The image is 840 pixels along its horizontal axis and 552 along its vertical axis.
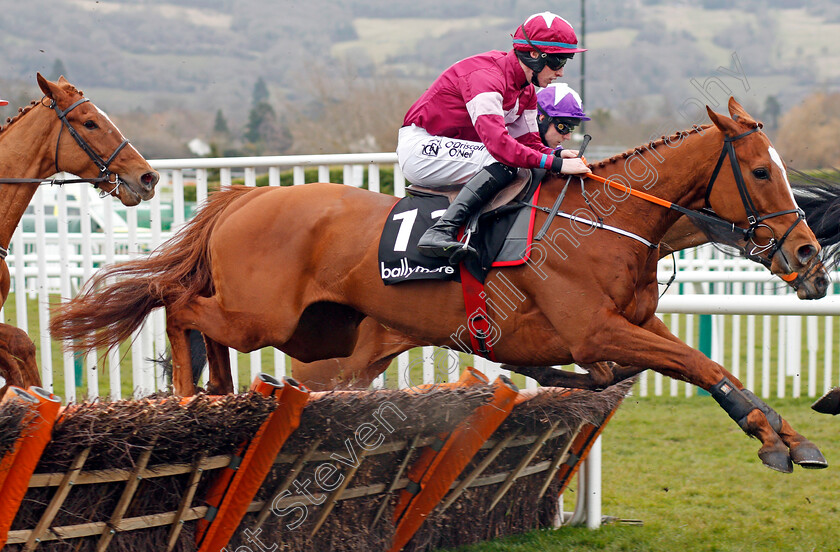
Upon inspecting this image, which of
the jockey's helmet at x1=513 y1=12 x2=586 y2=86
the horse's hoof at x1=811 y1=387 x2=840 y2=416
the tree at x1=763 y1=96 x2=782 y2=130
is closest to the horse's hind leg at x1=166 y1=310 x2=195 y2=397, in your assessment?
the jockey's helmet at x1=513 y1=12 x2=586 y2=86

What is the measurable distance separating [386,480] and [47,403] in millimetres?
1450

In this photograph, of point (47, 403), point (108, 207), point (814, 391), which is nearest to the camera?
point (47, 403)

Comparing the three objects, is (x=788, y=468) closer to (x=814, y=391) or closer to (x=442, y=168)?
(x=442, y=168)

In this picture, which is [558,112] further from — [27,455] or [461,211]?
[27,455]

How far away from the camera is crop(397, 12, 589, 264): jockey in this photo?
364 centimetres

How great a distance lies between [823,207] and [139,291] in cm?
336

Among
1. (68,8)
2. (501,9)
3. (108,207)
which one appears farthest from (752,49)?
(108,207)

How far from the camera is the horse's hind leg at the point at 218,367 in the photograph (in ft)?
14.3

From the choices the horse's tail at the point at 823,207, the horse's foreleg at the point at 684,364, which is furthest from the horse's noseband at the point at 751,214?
the horse's tail at the point at 823,207

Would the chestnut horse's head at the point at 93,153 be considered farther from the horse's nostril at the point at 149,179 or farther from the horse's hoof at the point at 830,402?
the horse's hoof at the point at 830,402

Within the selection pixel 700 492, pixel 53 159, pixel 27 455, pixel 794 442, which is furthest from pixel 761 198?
pixel 53 159

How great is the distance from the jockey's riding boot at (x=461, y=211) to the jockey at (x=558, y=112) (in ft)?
3.38

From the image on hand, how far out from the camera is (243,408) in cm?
321

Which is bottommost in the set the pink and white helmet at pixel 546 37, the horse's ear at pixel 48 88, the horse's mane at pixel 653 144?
the horse's mane at pixel 653 144
